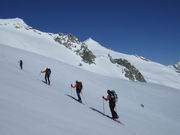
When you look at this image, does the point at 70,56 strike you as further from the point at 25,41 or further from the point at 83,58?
the point at 25,41

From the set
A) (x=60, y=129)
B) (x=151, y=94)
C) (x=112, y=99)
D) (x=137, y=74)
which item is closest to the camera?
(x=60, y=129)

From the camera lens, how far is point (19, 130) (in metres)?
7.13

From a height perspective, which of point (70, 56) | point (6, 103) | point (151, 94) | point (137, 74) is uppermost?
point (137, 74)

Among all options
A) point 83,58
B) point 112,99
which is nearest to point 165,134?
point 112,99

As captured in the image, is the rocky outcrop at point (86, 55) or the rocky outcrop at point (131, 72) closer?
the rocky outcrop at point (86, 55)

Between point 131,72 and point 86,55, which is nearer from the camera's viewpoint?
point 86,55

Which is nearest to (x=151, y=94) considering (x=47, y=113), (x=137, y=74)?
(x=47, y=113)

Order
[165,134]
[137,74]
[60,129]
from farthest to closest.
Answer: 1. [137,74]
2. [165,134]
3. [60,129]

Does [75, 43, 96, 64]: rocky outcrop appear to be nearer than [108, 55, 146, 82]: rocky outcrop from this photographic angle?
Yes

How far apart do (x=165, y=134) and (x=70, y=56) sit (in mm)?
98372

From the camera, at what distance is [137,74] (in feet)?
522

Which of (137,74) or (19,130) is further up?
(137,74)

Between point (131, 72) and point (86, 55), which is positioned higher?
point (131, 72)

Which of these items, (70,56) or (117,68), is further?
(117,68)
